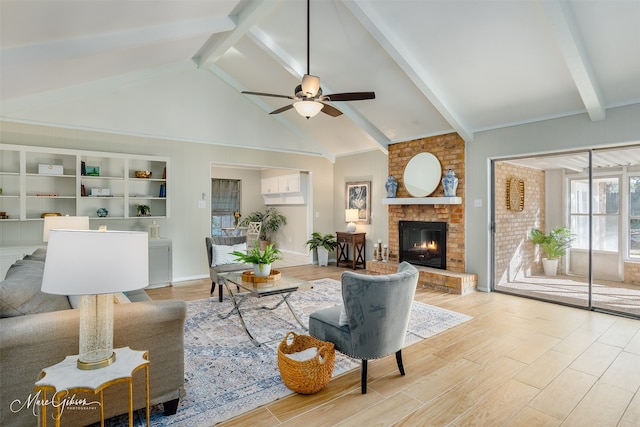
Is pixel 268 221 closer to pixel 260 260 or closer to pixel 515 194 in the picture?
pixel 260 260

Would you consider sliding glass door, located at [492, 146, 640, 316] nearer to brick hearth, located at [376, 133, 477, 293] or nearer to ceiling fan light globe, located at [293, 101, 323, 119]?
brick hearth, located at [376, 133, 477, 293]

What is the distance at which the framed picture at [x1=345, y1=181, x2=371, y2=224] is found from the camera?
7159mm

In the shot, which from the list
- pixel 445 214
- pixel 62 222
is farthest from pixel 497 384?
pixel 62 222

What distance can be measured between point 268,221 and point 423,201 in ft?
17.1

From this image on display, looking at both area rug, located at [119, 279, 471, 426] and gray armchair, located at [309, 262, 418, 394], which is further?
gray armchair, located at [309, 262, 418, 394]

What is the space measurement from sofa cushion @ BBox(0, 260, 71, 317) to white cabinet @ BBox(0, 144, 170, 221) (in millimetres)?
3256

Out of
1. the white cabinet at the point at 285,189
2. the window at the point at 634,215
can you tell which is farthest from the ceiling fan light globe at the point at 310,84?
the white cabinet at the point at 285,189

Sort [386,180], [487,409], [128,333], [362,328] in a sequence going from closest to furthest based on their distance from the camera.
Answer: [128,333] → [487,409] → [362,328] → [386,180]

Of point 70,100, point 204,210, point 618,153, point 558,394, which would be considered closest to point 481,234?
point 618,153

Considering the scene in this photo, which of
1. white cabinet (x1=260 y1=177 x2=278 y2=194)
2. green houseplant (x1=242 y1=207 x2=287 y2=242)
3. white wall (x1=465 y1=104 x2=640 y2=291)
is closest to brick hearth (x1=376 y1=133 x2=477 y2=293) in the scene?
white wall (x1=465 y1=104 x2=640 y2=291)

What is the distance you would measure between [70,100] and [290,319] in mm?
4520

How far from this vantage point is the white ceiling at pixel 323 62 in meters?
3.14

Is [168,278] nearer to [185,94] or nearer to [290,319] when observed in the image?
[290,319]

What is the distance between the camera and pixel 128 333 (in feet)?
6.22
